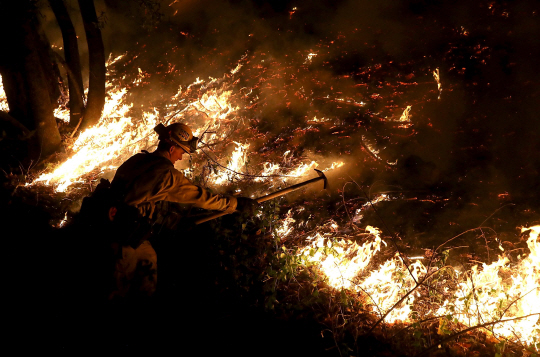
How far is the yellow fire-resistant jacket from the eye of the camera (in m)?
3.52

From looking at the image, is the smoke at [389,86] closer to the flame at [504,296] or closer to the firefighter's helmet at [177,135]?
the flame at [504,296]

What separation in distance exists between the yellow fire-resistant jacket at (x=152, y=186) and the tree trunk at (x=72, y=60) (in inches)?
199

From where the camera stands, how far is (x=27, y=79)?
659cm

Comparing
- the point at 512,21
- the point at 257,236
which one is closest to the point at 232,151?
the point at 257,236

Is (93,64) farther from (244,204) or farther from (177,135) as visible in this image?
(244,204)

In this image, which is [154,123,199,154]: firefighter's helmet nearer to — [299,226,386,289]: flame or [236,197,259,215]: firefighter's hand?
[236,197,259,215]: firefighter's hand

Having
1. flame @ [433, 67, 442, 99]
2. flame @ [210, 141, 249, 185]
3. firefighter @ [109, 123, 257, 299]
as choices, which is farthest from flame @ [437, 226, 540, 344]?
flame @ [210, 141, 249, 185]

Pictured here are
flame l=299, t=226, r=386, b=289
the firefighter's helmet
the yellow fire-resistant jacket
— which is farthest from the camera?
flame l=299, t=226, r=386, b=289

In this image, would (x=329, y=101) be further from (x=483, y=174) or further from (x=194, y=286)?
(x=194, y=286)

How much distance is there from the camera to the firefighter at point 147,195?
3531 millimetres

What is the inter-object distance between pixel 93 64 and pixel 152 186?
5.13 m

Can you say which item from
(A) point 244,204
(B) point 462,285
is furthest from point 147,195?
(B) point 462,285

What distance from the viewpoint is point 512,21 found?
19.6ft

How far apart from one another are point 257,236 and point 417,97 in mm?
3691
